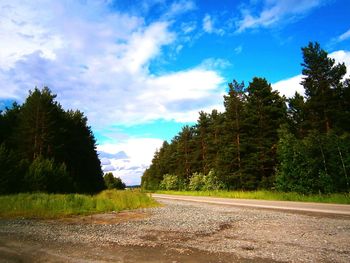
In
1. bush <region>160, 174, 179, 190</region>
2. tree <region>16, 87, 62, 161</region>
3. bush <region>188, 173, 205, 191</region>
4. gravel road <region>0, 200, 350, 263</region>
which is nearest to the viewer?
gravel road <region>0, 200, 350, 263</region>

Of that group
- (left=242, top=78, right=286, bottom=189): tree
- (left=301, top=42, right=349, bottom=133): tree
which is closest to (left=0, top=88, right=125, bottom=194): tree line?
(left=242, top=78, right=286, bottom=189): tree

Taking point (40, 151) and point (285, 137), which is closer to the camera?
point (285, 137)

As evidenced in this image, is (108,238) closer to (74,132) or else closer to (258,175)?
(258,175)

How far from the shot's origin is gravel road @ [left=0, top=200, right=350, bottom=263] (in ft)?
21.3

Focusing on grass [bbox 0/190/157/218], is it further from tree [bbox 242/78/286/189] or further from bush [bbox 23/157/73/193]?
tree [bbox 242/78/286/189]

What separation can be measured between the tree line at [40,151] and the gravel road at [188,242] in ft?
64.0

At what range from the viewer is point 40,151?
38.6m

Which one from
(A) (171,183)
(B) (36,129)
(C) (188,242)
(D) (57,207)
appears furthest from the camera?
(A) (171,183)

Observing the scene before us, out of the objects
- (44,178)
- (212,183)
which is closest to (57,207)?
(44,178)

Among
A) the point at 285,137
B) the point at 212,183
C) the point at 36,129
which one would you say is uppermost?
the point at 36,129

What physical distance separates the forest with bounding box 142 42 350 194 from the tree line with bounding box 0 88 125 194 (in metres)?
22.2

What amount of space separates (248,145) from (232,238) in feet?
94.3

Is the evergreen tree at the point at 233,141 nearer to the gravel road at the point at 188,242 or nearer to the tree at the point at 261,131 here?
the tree at the point at 261,131

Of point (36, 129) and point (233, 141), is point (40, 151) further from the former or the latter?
point (233, 141)
